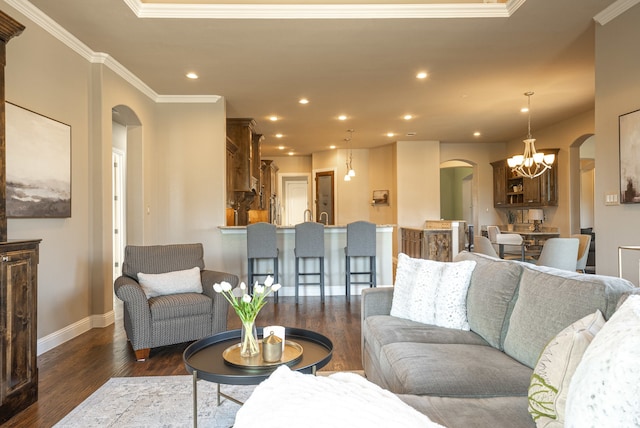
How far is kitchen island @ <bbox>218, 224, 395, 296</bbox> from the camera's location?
585 centimetres

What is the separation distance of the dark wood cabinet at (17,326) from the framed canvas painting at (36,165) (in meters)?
0.97

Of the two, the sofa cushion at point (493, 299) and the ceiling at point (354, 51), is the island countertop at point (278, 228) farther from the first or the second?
the sofa cushion at point (493, 299)

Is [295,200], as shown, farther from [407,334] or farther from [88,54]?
[407,334]

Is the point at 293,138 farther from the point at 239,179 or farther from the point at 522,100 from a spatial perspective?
the point at 522,100

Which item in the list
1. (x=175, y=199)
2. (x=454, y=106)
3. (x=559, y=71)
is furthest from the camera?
(x=454, y=106)

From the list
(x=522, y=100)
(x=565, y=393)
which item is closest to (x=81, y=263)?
(x=565, y=393)

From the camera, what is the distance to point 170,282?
11.3ft

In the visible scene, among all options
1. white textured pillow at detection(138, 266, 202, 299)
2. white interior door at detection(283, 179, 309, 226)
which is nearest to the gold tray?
white textured pillow at detection(138, 266, 202, 299)

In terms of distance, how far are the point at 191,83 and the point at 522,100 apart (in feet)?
16.1

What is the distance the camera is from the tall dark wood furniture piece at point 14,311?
7.27ft

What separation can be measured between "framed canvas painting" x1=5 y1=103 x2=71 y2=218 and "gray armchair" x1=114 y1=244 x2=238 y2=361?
79cm

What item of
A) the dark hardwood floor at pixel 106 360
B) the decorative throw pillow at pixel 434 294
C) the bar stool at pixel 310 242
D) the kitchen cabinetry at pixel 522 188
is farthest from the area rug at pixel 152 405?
the kitchen cabinetry at pixel 522 188

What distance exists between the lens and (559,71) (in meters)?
4.86

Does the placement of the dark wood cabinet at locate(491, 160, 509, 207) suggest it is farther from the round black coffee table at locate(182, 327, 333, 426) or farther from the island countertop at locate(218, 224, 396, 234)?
the round black coffee table at locate(182, 327, 333, 426)
